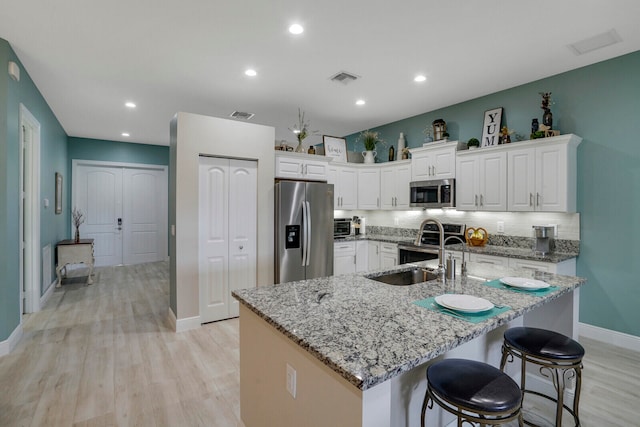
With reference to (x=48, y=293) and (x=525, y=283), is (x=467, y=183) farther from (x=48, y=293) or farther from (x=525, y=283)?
(x=48, y=293)

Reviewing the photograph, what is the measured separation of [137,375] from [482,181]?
414 cm

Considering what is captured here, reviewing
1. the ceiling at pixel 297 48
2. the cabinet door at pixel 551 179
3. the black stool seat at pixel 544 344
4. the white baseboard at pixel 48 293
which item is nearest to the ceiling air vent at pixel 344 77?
the ceiling at pixel 297 48

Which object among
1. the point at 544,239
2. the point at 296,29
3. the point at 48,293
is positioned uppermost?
the point at 296,29

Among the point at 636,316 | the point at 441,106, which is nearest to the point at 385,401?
the point at 636,316

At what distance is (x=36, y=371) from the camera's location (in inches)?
102

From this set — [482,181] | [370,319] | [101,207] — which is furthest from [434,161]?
[101,207]

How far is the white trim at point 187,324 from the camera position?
137 inches

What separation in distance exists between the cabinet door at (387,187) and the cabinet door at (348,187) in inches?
17.2

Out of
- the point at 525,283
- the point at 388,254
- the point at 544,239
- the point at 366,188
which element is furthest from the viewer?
the point at 366,188

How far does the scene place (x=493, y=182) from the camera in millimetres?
3836

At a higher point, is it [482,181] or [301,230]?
[482,181]

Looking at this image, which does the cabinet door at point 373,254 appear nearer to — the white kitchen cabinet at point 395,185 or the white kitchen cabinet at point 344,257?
the white kitchen cabinet at point 344,257

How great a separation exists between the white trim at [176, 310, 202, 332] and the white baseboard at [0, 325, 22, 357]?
4.64 ft

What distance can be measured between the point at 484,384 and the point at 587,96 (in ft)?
11.6
